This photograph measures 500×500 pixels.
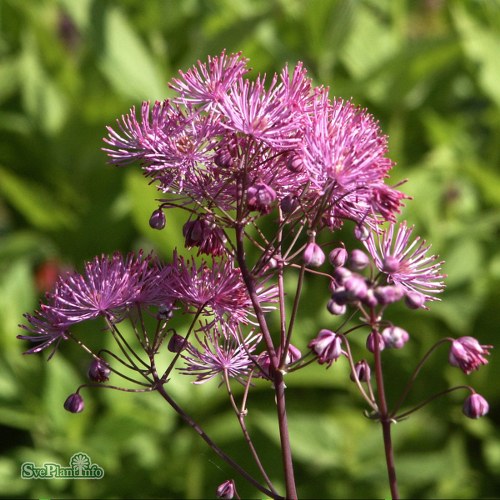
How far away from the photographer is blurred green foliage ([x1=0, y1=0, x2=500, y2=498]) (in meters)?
2.79

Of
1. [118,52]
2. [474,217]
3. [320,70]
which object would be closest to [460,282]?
[474,217]

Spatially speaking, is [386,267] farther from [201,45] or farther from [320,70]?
[320,70]

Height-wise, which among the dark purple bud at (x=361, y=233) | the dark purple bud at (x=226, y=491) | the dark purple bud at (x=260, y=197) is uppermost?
the dark purple bud at (x=260, y=197)

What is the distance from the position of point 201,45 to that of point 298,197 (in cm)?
192

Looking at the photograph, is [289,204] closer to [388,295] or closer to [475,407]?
[388,295]

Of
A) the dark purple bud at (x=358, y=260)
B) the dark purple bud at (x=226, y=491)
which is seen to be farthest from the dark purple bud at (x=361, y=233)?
the dark purple bud at (x=226, y=491)

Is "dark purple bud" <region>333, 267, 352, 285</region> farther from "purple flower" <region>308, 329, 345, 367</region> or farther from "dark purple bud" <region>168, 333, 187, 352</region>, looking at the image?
"dark purple bud" <region>168, 333, 187, 352</region>

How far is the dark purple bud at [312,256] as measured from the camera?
1.02 metres

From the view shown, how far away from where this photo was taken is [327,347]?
1047mm

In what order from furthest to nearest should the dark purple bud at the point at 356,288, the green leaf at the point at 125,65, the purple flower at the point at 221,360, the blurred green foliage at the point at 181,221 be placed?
the green leaf at the point at 125,65 → the blurred green foliage at the point at 181,221 → the purple flower at the point at 221,360 → the dark purple bud at the point at 356,288

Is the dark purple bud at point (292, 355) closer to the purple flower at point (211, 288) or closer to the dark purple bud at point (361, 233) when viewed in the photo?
the purple flower at point (211, 288)

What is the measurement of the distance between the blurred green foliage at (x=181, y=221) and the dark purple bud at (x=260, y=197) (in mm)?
1498

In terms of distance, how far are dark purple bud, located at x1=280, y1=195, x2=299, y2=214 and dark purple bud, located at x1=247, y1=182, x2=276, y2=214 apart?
39 millimetres

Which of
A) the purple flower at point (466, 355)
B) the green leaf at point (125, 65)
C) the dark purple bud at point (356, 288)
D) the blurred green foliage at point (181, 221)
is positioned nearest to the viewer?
the dark purple bud at point (356, 288)
